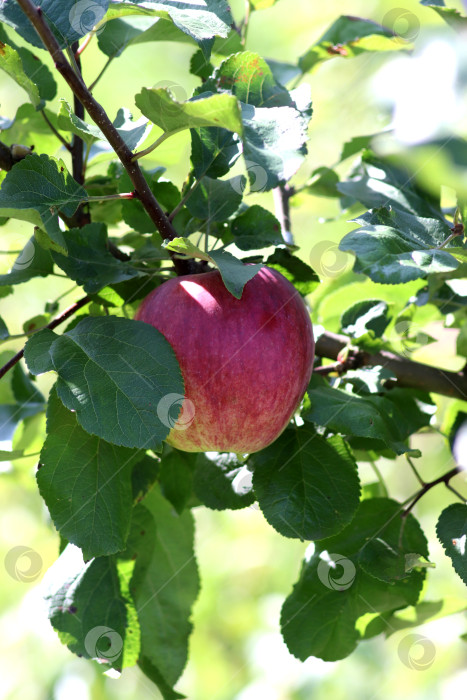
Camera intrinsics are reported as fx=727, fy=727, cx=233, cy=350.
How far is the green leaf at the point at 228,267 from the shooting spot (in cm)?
47

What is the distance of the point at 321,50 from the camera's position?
88 cm

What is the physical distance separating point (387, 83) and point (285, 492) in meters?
0.52

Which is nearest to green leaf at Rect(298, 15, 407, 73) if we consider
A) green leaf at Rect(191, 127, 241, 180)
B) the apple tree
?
the apple tree

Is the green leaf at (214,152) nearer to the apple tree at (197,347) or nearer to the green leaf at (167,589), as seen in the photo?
the apple tree at (197,347)

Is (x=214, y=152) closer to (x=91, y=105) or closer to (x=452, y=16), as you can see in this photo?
(x=91, y=105)

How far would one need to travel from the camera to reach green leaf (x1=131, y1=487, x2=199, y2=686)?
0.74 m

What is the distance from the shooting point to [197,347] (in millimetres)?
544

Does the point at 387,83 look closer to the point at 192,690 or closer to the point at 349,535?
the point at 349,535

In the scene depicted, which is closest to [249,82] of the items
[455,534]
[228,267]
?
[228,267]

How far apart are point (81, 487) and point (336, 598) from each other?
0.28 meters

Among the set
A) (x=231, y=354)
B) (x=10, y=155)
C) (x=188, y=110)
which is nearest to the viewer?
(x=188, y=110)

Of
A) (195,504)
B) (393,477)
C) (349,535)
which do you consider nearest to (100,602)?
(195,504)

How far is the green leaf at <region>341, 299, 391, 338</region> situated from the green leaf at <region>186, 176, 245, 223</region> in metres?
0.19

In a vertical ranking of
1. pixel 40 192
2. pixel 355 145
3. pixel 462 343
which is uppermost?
pixel 40 192
